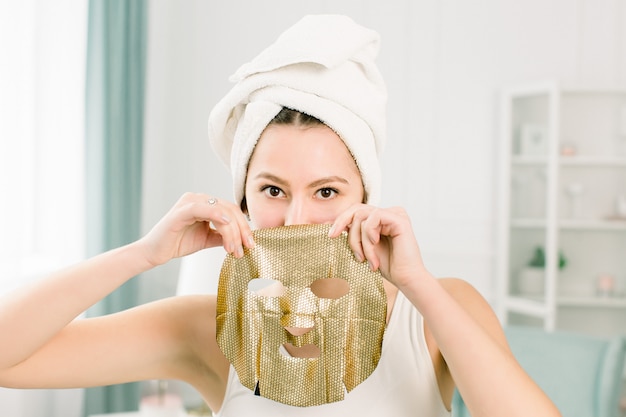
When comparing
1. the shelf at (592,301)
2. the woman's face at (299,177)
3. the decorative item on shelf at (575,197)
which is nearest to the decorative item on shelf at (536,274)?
the shelf at (592,301)

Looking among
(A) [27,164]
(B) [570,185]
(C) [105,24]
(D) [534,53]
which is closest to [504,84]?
(D) [534,53]

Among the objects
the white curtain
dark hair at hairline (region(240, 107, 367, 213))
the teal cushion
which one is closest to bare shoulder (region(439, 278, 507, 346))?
dark hair at hairline (region(240, 107, 367, 213))

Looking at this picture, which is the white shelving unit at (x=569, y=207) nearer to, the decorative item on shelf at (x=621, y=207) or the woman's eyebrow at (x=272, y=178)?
the decorative item on shelf at (x=621, y=207)

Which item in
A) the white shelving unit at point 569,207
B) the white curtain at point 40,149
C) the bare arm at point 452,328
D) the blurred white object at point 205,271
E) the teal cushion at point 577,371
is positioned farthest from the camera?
the white shelving unit at point 569,207

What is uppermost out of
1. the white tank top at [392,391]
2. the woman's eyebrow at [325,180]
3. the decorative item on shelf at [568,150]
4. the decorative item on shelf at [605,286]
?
the decorative item on shelf at [568,150]

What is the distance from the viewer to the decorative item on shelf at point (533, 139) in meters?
4.52

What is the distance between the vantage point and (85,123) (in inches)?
133

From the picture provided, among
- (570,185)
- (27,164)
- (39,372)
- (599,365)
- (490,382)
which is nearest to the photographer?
(490,382)

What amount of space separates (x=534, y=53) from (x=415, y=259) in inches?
156

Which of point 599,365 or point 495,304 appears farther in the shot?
point 495,304

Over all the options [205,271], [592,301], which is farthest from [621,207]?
[205,271]

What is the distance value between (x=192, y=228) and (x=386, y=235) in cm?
32

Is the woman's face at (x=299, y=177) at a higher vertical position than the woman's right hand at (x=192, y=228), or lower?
higher

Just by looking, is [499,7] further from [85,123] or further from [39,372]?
[39,372]
